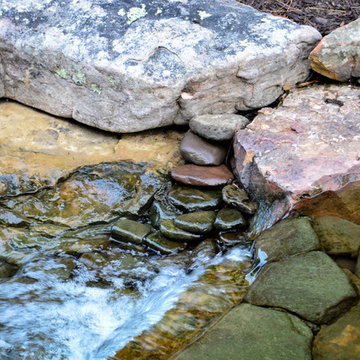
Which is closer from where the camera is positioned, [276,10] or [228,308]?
[228,308]

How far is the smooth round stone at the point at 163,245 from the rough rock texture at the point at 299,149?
60 centimetres

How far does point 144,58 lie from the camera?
346 cm

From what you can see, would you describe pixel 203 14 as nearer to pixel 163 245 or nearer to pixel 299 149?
pixel 299 149

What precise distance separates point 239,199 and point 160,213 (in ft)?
2.09

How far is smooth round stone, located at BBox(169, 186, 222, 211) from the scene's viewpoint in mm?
3236

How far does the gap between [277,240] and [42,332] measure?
1.56m

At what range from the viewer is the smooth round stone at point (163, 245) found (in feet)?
9.87

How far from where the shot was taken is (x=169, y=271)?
286 centimetres

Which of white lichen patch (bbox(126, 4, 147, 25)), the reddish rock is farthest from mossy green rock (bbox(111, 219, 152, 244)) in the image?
white lichen patch (bbox(126, 4, 147, 25))

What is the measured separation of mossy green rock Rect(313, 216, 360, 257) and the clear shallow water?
575mm

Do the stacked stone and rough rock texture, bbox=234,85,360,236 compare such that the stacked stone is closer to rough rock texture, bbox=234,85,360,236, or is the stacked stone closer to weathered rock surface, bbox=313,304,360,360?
rough rock texture, bbox=234,85,360,236

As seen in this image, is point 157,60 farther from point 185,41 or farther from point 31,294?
point 31,294

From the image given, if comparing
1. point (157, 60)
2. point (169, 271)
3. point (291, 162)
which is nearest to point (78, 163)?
point (157, 60)

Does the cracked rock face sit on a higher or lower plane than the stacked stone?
higher
